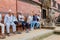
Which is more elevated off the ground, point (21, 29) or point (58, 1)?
point (58, 1)

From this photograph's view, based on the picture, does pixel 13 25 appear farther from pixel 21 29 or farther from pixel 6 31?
pixel 21 29

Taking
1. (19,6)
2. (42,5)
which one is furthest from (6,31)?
(42,5)

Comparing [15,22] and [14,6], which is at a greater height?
[14,6]

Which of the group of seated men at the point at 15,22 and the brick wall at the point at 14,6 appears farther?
the brick wall at the point at 14,6

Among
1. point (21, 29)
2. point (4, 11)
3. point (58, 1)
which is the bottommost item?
point (21, 29)

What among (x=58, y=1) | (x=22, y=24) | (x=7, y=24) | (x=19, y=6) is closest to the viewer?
(x=7, y=24)

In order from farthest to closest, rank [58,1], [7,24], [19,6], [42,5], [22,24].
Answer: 1. [58,1]
2. [42,5]
3. [19,6]
4. [22,24]
5. [7,24]

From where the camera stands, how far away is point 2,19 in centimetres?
914

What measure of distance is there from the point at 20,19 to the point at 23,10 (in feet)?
4.66

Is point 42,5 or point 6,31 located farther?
point 42,5

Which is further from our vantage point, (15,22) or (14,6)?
(14,6)

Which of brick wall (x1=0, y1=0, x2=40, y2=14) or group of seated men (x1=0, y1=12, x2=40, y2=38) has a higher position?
brick wall (x1=0, y1=0, x2=40, y2=14)

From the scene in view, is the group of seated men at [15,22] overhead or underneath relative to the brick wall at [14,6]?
underneath

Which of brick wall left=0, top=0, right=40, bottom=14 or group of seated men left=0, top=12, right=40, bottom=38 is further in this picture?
brick wall left=0, top=0, right=40, bottom=14
